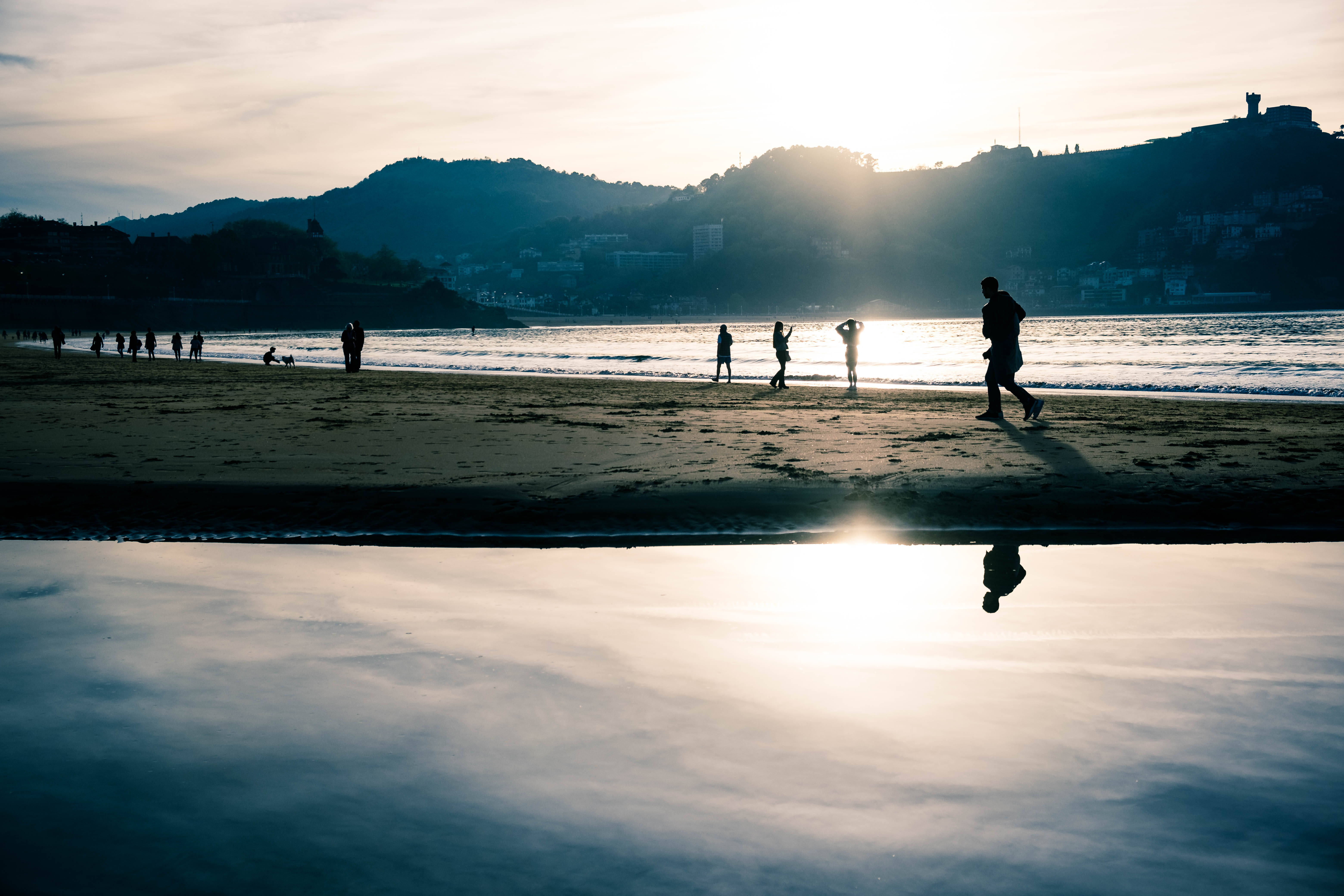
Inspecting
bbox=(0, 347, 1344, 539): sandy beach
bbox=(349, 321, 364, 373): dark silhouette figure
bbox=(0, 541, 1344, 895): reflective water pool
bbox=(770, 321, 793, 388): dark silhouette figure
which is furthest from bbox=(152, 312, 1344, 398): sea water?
bbox=(0, 541, 1344, 895): reflective water pool

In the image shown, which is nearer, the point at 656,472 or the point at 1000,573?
the point at 1000,573

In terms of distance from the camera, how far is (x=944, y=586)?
5.71 meters

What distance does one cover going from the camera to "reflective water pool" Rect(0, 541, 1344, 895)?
Result: 267cm

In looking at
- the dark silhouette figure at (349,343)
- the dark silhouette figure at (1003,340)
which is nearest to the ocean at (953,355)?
the dark silhouette figure at (349,343)

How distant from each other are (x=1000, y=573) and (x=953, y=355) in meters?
57.5

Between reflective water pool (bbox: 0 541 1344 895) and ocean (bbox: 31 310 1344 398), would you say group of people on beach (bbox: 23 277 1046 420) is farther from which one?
reflective water pool (bbox: 0 541 1344 895)

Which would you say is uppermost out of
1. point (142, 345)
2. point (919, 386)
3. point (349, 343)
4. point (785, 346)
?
point (142, 345)

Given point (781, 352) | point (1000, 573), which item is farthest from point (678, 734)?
point (781, 352)

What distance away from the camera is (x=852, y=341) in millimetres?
21594

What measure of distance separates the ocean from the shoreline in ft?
0.70

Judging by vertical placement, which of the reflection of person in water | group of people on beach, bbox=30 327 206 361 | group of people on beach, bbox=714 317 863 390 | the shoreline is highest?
group of people on beach, bbox=30 327 206 361

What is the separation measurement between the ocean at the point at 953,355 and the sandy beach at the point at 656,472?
14.2 meters

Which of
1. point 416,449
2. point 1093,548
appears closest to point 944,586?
point 1093,548

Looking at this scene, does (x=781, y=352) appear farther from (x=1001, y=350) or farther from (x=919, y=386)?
(x=1001, y=350)
